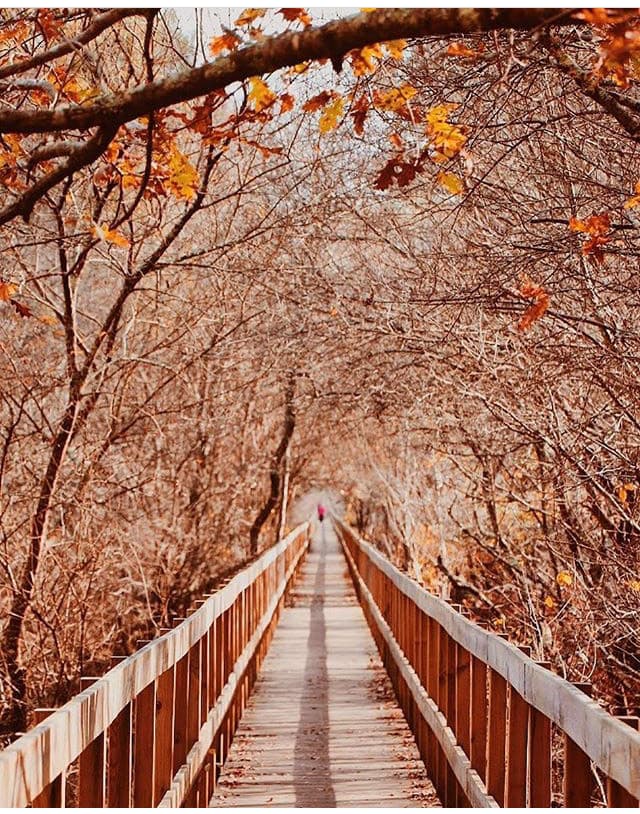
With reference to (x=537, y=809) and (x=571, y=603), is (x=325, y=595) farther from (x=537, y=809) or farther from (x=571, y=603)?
(x=537, y=809)

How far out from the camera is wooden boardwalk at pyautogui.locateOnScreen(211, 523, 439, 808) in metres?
7.11

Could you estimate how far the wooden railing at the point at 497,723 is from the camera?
3.21 m

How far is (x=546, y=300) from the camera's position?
575 cm

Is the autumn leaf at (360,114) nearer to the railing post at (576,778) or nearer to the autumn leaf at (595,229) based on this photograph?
the autumn leaf at (595,229)

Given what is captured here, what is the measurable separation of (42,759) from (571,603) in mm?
6961

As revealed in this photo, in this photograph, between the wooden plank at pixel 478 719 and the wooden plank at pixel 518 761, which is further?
the wooden plank at pixel 478 719

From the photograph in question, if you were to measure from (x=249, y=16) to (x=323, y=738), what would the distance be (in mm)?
5653

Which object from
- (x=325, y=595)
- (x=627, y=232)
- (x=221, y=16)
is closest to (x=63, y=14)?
(x=221, y=16)

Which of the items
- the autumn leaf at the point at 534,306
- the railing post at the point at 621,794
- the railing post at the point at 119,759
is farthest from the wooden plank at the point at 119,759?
the autumn leaf at the point at 534,306

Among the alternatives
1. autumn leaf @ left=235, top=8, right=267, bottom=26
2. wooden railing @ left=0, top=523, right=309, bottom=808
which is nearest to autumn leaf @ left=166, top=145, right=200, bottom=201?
autumn leaf @ left=235, top=8, right=267, bottom=26

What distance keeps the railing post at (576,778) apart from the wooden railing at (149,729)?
1.37m

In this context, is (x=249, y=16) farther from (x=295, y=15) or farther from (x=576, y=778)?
(x=576, y=778)

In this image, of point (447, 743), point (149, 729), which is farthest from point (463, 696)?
point (149, 729)

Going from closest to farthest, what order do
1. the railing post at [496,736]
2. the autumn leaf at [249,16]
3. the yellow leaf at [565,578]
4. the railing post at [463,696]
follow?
the autumn leaf at [249,16], the railing post at [496,736], the railing post at [463,696], the yellow leaf at [565,578]
